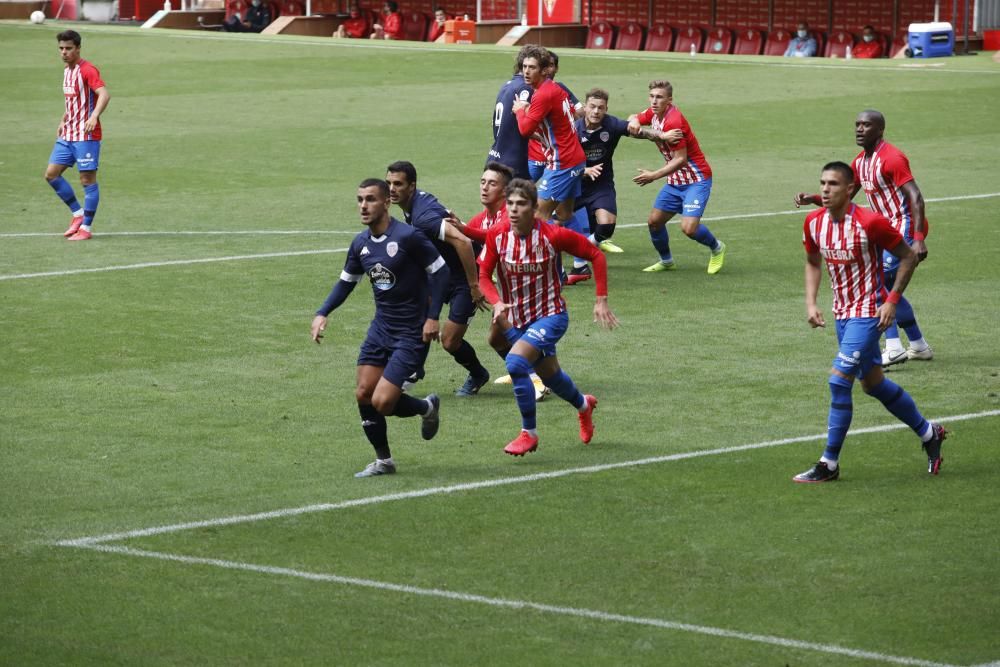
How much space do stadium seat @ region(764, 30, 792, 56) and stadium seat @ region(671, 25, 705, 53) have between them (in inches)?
87.4

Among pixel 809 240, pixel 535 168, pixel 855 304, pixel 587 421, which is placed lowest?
pixel 587 421

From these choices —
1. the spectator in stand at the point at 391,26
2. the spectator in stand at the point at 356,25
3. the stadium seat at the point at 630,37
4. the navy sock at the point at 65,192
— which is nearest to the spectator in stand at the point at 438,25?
the spectator in stand at the point at 391,26

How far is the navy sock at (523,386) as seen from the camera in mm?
11578

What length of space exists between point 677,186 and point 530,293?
7406 millimetres

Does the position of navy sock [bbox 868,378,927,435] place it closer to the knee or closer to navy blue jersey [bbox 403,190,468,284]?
the knee

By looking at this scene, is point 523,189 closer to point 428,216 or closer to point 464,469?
point 428,216

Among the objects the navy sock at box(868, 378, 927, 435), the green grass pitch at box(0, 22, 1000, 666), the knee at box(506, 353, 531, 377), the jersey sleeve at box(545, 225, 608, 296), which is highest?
the jersey sleeve at box(545, 225, 608, 296)

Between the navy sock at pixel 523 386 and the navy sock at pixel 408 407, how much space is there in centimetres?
65

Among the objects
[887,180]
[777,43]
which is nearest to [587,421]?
[887,180]

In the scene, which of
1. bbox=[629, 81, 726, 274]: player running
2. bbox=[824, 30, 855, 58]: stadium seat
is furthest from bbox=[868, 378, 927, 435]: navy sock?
bbox=[824, 30, 855, 58]: stadium seat

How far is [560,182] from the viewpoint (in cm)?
1836

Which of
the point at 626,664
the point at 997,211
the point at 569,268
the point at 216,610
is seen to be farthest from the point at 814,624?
the point at 997,211

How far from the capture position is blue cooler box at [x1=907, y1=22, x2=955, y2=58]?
140 ft

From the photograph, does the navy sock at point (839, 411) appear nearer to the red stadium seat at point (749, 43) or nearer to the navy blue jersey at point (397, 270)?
the navy blue jersey at point (397, 270)
